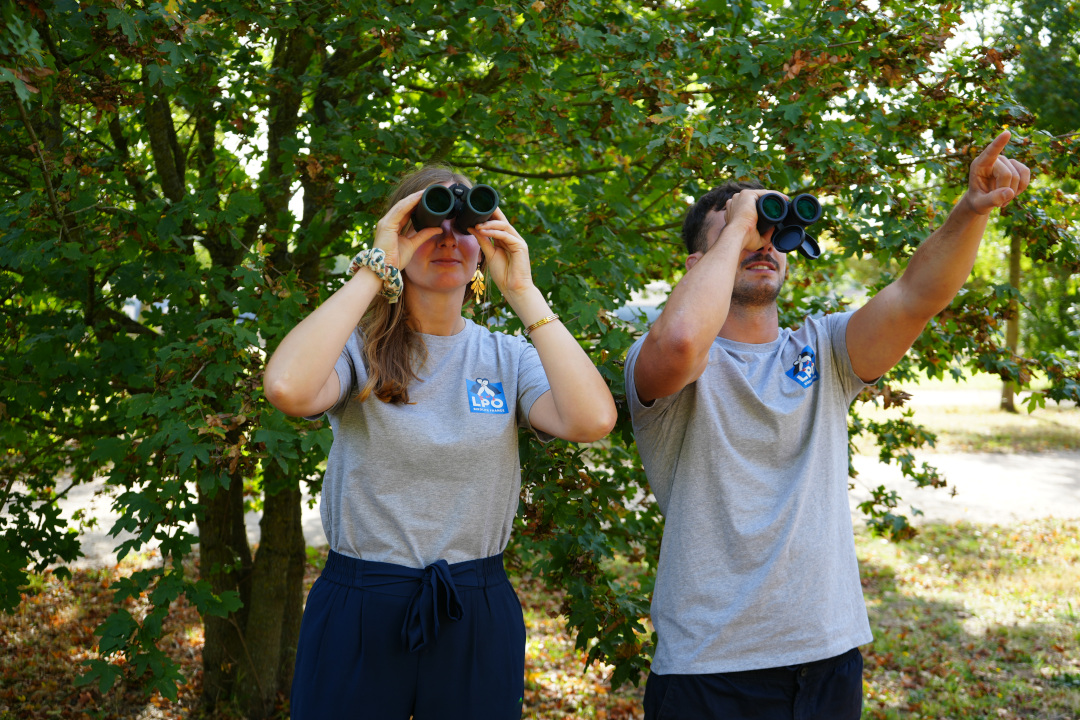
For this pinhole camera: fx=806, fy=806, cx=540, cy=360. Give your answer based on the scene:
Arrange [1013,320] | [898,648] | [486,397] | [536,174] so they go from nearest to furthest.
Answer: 1. [486,397]
2. [1013,320]
3. [536,174]
4. [898,648]

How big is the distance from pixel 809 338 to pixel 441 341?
3.12 ft

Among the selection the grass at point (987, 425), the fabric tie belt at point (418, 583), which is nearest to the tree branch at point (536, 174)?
the fabric tie belt at point (418, 583)

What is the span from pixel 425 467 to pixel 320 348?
1.16 ft

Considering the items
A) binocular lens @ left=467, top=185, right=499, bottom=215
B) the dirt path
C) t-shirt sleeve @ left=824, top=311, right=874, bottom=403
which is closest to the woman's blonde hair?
binocular lens @ left=467, top=185, right=499, bottom=215

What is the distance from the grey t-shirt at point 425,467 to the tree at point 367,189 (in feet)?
1.35

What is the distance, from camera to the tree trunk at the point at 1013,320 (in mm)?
3479

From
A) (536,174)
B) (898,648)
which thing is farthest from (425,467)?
(898,648)

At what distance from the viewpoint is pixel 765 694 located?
5.94ft

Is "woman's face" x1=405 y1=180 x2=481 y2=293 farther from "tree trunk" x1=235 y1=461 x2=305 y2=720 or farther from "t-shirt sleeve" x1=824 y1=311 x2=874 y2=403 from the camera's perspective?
"tree trunk" x1=235 y1=461 x2=305 y2=720

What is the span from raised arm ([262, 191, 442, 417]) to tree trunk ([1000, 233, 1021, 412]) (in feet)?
8.15

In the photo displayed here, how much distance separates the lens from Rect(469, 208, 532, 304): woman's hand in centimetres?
197

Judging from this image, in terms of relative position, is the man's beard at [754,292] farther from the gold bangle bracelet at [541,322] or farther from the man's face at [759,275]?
the gold bangle bracelet at [541,322]

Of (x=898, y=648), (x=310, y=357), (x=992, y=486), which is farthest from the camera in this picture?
(x=992, y=486)

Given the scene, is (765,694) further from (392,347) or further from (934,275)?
(392,347)
